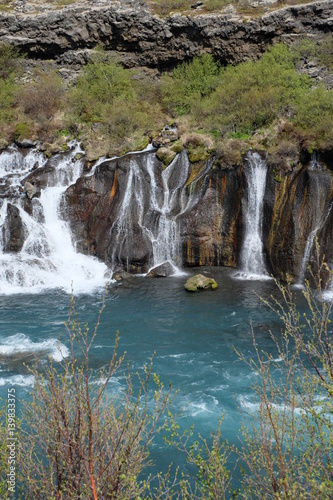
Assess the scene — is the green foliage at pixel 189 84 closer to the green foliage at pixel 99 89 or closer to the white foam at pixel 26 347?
the green foliage at pixel 99 89

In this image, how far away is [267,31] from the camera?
121 feet

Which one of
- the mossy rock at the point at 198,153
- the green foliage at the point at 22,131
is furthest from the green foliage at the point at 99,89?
the mossy rock at the point at 198,153

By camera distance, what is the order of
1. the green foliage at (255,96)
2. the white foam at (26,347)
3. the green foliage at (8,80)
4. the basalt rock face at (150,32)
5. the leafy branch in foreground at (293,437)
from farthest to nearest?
the green foliage at (8,80)
the basalt rock face at (150,32)
the green foliage at (255,96)
the white foam at (26,347)
the leafy branch in foreground at (293,437)

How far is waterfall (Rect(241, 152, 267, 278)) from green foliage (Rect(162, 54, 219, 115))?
37.5 ft

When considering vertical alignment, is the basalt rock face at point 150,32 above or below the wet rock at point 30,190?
above

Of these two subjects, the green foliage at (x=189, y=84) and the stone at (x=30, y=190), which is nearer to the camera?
the stone at (x=30, y=190)

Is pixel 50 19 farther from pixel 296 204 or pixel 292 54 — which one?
pixel 296 204

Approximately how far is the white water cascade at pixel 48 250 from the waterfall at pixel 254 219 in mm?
8362

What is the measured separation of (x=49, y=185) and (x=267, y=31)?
21.5 metres

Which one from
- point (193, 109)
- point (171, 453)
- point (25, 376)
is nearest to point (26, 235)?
point (25, 376)

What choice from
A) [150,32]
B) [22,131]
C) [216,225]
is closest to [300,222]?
[216,225]

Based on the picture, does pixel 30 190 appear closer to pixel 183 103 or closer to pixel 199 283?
pixel 199 283

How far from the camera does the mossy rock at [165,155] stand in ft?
97.7

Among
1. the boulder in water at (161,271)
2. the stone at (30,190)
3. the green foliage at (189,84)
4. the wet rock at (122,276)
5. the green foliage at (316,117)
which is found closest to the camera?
the green foliage at (316,117)
